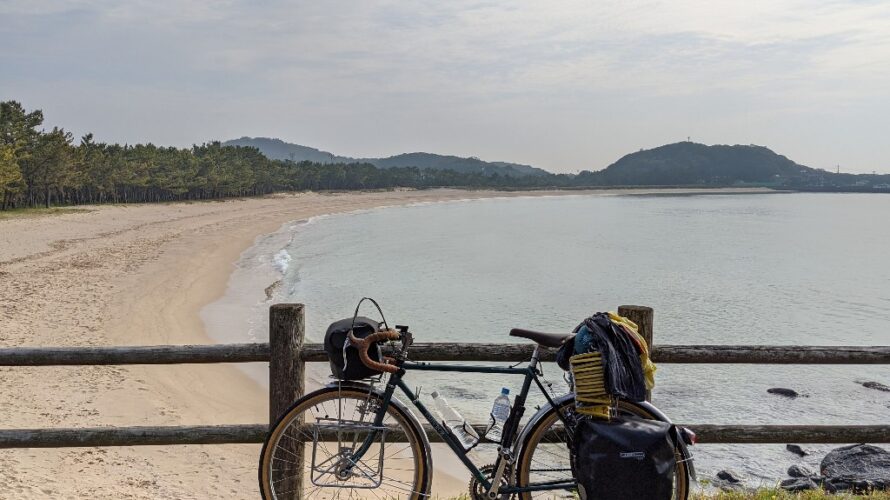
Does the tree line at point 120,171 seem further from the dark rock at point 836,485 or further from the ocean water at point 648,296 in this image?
the dark rock at point 836,485

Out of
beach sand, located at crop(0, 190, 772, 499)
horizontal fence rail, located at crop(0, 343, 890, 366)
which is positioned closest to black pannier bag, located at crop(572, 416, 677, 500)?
horizontal fence rail, located at crop(0, 343, 890, 366)

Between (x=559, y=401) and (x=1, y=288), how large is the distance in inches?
934

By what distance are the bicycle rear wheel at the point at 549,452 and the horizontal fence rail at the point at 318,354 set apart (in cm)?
53

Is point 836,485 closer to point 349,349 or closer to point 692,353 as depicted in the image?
point 692,353

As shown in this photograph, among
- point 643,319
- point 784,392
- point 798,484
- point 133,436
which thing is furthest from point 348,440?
point 784,392

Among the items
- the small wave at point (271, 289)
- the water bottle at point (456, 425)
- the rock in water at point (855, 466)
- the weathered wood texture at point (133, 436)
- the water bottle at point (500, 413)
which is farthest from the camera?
the small wave at point (271, 289)

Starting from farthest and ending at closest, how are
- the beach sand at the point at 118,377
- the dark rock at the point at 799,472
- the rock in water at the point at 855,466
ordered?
the dark rock at the point at 799,472 → the rock in water at the point at 855,466 → the beach sand at the point at 118,377

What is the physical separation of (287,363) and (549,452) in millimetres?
1642

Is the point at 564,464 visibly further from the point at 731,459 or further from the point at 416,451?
the point at 731,459

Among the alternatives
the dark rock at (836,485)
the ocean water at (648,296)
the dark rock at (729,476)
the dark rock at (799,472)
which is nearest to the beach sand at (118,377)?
the ocean water at (648,296)

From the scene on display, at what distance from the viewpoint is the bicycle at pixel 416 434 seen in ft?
11.4

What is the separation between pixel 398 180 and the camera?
186125 mm

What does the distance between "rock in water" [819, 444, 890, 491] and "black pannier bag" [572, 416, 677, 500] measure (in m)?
6.73

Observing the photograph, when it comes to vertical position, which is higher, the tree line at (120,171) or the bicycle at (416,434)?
the tree line at (120,171)
